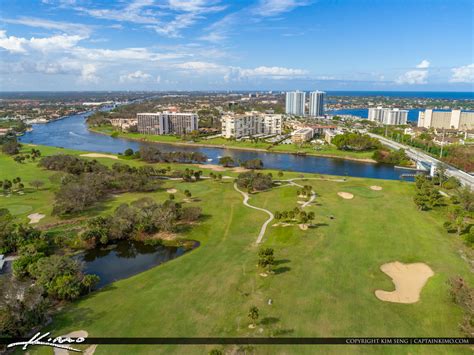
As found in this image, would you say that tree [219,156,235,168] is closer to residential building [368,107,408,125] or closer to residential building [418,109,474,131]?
residential building [418,109,474,131]

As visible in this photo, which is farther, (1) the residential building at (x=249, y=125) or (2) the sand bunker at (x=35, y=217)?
(1) the residential building at (x=249, y=125)

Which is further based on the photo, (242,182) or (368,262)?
(242,182)

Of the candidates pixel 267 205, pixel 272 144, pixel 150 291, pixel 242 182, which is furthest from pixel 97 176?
pixel 272 144

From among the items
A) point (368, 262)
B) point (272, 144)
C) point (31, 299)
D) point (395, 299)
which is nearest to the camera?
point (31, 299)

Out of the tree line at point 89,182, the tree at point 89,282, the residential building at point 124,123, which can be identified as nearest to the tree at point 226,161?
the tree line at point 89,182

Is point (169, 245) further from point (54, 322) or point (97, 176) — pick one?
point (97, 176)

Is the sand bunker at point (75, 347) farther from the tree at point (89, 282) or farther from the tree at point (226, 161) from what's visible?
the tree at point (226, 161)
